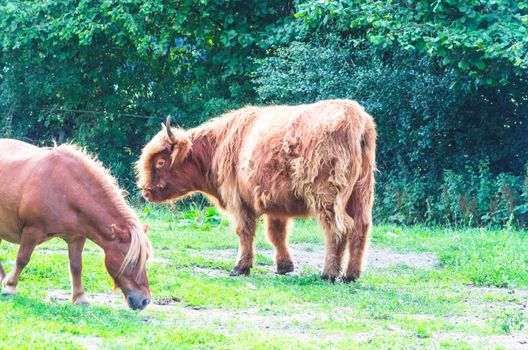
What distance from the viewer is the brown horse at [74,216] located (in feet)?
24.5

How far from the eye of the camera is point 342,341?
638 centimetres

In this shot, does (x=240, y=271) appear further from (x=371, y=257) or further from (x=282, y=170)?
(x=371, y=257)

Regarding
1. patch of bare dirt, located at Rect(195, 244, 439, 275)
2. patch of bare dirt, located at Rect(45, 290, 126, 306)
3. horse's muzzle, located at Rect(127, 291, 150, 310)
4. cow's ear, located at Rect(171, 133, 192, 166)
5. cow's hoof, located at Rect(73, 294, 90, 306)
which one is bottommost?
patch of bare dirt, located at Rect(195, 244, 439, 275)

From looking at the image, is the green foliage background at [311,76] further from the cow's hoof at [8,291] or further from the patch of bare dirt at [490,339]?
the cow's hoof at [8,291]

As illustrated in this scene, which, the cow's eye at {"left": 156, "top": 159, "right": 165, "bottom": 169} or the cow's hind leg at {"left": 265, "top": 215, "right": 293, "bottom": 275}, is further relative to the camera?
the cow's eye at {"left": 156, "top": 159, "right": 165, "bottom": 169}

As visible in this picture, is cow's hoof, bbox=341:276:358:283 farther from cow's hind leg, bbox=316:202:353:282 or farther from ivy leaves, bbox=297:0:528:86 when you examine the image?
ivy leaves, bbox=297:0:528:86

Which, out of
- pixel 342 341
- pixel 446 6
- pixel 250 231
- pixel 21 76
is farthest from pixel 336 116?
pixel 21 76

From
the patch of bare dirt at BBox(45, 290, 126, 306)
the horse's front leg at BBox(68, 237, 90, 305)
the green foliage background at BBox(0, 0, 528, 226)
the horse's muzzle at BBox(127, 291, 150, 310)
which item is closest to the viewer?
the horse's muzzle at BBox(127, 291, 150, 310)

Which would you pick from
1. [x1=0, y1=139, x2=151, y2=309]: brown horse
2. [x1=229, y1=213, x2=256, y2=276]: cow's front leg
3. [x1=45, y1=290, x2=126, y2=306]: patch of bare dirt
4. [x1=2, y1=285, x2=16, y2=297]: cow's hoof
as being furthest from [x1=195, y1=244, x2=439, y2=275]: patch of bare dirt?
[x1=2, y1=285, x2=16, y2=297]: cow's hoof

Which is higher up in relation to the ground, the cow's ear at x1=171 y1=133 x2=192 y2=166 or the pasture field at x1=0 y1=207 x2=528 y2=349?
the cow's ear at x1=171 y1=133 x2=192 y2=166

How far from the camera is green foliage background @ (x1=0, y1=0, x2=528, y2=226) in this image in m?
13.9

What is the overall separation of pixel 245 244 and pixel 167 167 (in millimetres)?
1491

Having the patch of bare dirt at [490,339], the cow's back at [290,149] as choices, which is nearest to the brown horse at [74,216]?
the cow's back at [290,149]

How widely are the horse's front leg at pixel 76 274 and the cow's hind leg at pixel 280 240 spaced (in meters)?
2.88
